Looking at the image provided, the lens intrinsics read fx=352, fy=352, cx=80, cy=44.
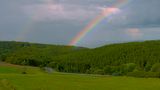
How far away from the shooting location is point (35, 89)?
53.3 metres

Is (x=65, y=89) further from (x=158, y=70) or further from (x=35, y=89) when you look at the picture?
(x=158, y=70)

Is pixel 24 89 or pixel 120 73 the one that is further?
pixel 120 73

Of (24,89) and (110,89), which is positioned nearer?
(24,89)

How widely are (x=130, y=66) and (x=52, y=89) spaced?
135 m

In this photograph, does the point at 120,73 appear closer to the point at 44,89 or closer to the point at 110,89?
the point at 110,89

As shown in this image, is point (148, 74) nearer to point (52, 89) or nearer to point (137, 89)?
point (137, 89)

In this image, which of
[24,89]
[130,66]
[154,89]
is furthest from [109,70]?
[24,89]

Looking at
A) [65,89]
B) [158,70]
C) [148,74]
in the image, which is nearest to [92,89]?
[65,89]

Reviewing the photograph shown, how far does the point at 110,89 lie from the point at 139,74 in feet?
296

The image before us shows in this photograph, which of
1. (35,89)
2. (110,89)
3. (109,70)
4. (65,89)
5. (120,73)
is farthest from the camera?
(109,70)

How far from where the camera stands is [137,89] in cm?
6381

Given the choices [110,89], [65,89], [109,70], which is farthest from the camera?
[109,70]

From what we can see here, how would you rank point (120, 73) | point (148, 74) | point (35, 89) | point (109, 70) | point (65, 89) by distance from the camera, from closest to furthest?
1. point (35, 89)
2. point (65, 89)
3. point (148, 74)
4. point (120, 73)
5. point (109, 70)

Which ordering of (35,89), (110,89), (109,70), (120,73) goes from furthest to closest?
1. (109,70)
2. (120,73)
3. (110,89)
4. (35,89)
